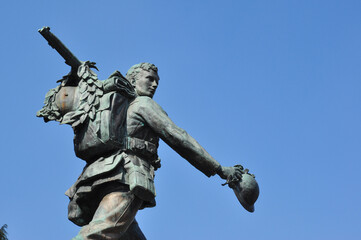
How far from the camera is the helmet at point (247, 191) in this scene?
6.82 metres

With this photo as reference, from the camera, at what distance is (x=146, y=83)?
298 inches

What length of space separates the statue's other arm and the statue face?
13.8 inches

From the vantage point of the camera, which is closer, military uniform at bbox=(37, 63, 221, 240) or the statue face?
military uniform at bbox=(37, 63, 221, 240)

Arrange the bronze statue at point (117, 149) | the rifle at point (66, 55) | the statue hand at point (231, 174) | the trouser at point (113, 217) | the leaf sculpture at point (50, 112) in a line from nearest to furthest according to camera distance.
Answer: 1. the trouser at point (113, 217)
2. the bronze statue at point (117, 149)
3. the statue hand at point (231, 174)
4. the rifle at point (66, 55)
5. the leaf sculpture at point (50, 112)

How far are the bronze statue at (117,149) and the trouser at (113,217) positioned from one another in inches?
0.4

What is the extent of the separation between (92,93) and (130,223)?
1.57 m

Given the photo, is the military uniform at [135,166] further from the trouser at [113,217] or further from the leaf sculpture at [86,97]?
the leaf sculpture at [86,97]

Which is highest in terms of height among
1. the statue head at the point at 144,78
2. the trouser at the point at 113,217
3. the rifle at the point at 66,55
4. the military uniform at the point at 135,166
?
the statue head at the point at 144,78

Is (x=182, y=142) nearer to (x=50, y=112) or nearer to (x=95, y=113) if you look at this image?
(x=95, y=113)

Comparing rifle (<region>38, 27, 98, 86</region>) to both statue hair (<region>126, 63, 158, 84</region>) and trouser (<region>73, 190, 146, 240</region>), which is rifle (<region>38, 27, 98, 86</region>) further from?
trouser (<region>73, 190, 146, 240</region>)

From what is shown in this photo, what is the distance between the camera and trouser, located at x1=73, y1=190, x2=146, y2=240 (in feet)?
21.1

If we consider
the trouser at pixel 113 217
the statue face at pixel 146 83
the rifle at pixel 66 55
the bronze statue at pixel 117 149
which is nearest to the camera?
the trouser at pixel 113 217

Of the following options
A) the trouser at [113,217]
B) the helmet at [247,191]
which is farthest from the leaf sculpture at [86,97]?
the helmet at [247,191]

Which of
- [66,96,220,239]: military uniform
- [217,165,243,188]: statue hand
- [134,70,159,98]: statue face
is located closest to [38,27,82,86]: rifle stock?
[134,70,159,98]: statue face
